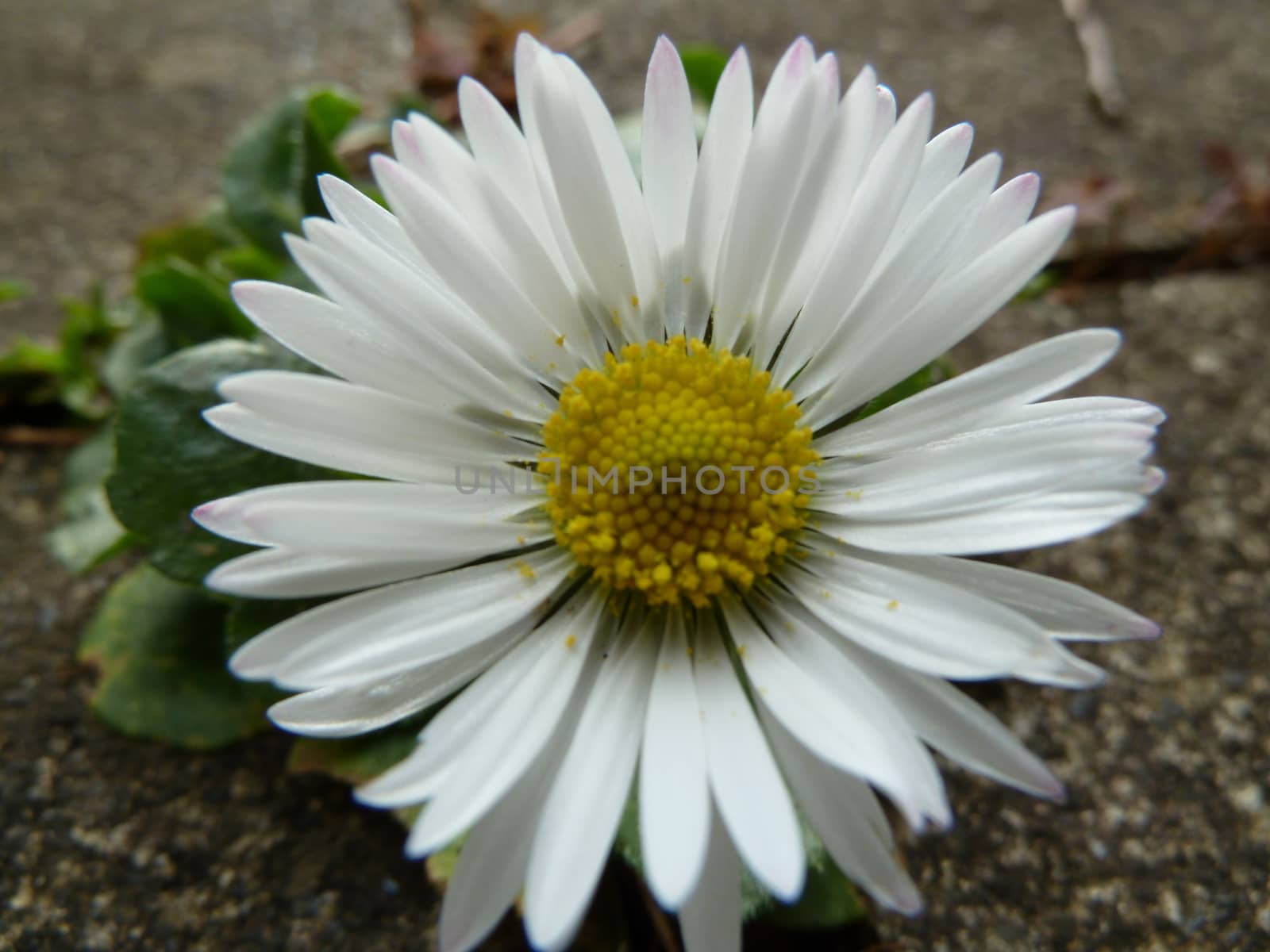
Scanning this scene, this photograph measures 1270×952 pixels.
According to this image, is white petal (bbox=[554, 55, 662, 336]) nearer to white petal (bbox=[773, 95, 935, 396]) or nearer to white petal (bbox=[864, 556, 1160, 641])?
white petal (bbox=[773, 95, 935, 396])

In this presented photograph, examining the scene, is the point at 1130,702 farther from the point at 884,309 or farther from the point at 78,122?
the point at 78,122

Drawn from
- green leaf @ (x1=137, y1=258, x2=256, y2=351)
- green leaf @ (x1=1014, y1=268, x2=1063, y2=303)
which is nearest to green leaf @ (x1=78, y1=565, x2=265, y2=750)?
green leaf @ (x1=137, y1=258, x2=256, y2=351)

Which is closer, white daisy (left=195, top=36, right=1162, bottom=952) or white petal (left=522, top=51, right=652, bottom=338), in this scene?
white daisy (left=195, top=36, right=1162, bottom=952)

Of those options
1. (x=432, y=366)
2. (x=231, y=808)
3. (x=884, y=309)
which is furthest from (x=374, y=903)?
(x=884, y=309)

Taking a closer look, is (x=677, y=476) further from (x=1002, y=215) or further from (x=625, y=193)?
(x=1002, y=215)

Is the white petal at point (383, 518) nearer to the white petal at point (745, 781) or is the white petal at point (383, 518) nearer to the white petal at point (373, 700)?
the white petal at point (373, 700)

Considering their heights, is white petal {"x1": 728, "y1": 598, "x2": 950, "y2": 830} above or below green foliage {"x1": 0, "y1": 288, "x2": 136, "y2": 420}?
below
